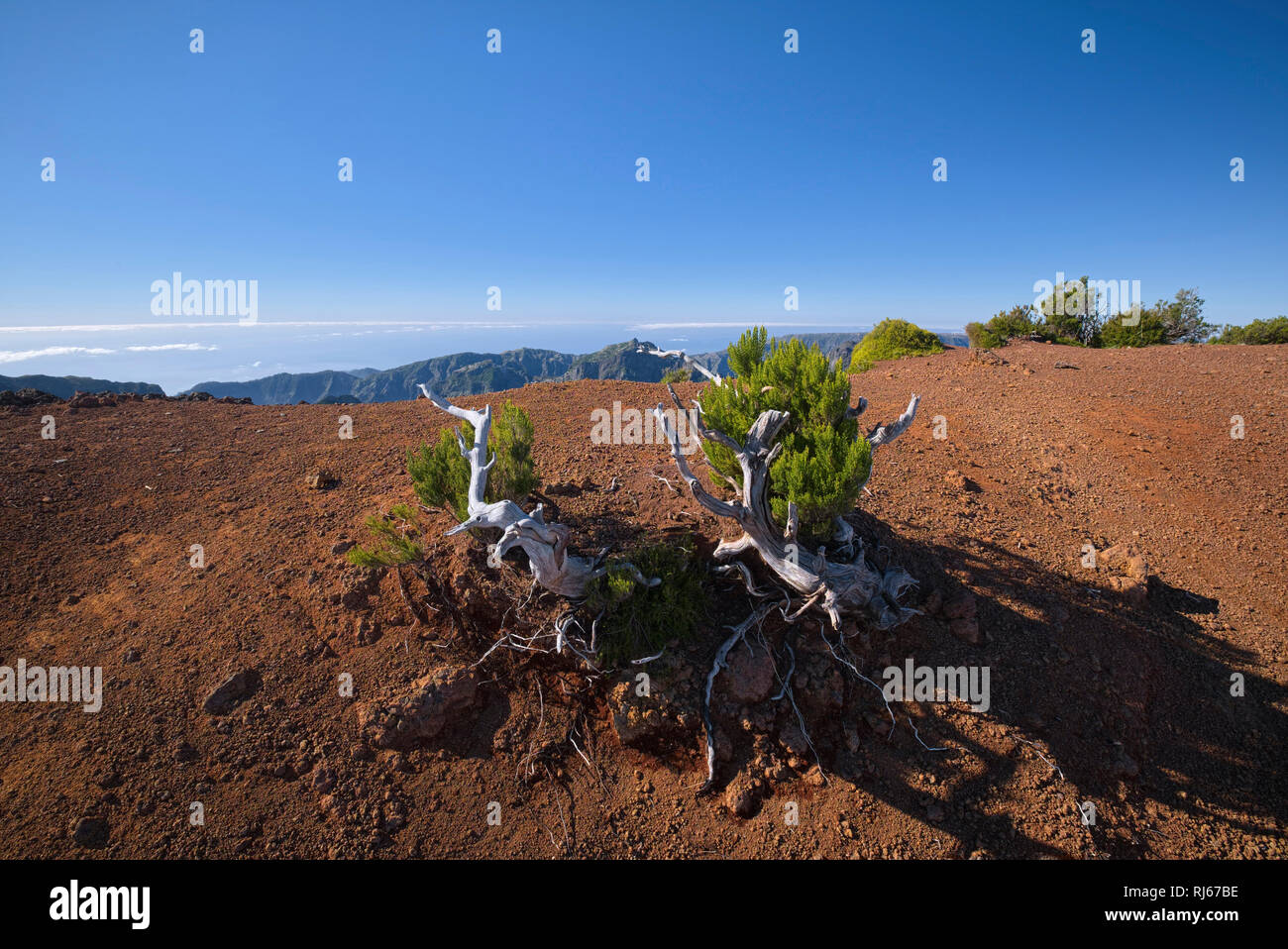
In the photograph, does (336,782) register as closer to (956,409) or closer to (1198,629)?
(1198,629)

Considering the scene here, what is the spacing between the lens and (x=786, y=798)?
4152 mm

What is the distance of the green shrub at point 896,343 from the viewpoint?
16.7m

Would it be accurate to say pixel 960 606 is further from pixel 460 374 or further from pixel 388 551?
pixel 460 374

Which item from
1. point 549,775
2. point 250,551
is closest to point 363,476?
point 250,551

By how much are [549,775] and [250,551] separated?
468 cm

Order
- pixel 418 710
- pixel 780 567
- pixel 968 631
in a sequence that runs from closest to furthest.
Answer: pixel 418 710
pixel 780 567
pixel 968 631

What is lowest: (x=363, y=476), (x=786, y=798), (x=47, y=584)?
(x=786, y=798)

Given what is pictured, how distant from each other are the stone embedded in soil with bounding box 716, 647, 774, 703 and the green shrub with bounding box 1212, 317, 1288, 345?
2555 centimetres

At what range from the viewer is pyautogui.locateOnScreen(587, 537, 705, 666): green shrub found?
4.55m

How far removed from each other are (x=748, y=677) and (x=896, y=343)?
16.6 metres

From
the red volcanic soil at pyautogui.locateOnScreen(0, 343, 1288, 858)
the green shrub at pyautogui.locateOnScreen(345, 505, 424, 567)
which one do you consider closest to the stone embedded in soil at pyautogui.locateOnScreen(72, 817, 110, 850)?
the red volcanic soil at pyautogui.locateOnScreen(0, 343, 1288, 858)

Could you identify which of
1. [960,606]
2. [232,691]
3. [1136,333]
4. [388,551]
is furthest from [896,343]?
[232,691]

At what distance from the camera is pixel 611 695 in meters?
4.51

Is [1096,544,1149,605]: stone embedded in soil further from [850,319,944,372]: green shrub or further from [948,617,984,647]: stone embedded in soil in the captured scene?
[850,319,944,372]: green shrub
